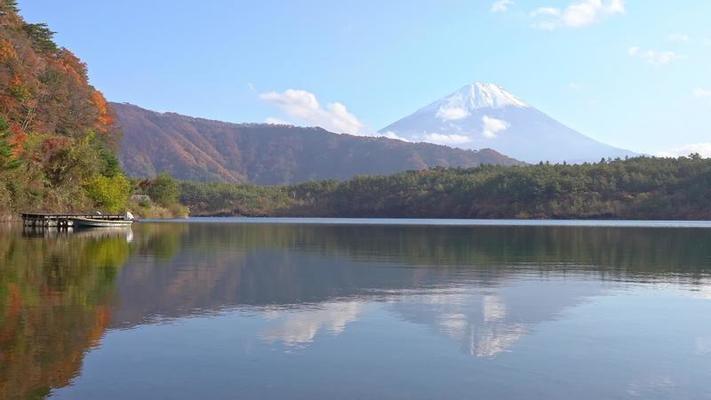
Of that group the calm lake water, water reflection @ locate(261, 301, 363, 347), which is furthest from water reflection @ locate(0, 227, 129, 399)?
water reflection @ locate(261, 301, 363, 347)

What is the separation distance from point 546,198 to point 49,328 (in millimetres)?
111481

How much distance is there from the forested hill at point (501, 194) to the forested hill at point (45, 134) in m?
66.4

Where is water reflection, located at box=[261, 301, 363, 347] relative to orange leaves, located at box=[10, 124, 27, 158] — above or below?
below

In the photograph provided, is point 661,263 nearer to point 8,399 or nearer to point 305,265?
point 305,265

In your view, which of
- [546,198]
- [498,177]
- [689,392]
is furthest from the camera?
[498,177]

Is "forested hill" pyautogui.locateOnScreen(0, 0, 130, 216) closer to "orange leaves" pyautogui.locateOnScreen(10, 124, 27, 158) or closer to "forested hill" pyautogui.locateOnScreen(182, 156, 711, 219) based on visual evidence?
"orange leaves" pyautogui.locateOnScreen(10, 124, 27, 158)

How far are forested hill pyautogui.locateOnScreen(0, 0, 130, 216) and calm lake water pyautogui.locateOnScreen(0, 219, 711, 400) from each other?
3591 centimetres

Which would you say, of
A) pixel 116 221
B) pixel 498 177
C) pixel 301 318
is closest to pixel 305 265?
pixel 301 318

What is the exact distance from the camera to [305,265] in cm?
2489

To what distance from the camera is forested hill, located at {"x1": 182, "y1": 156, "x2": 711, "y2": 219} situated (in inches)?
4254

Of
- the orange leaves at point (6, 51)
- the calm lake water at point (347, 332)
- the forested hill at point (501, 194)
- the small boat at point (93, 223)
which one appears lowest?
the calm lake water at point (347, 332)

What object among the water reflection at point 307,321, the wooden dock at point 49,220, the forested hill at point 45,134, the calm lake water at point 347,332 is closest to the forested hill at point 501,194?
the forested hill at point 45,134

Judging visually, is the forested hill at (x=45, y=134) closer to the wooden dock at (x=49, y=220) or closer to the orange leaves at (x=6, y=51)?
the orange leaves at (x=6, y=51)

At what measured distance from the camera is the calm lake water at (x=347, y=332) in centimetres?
879
